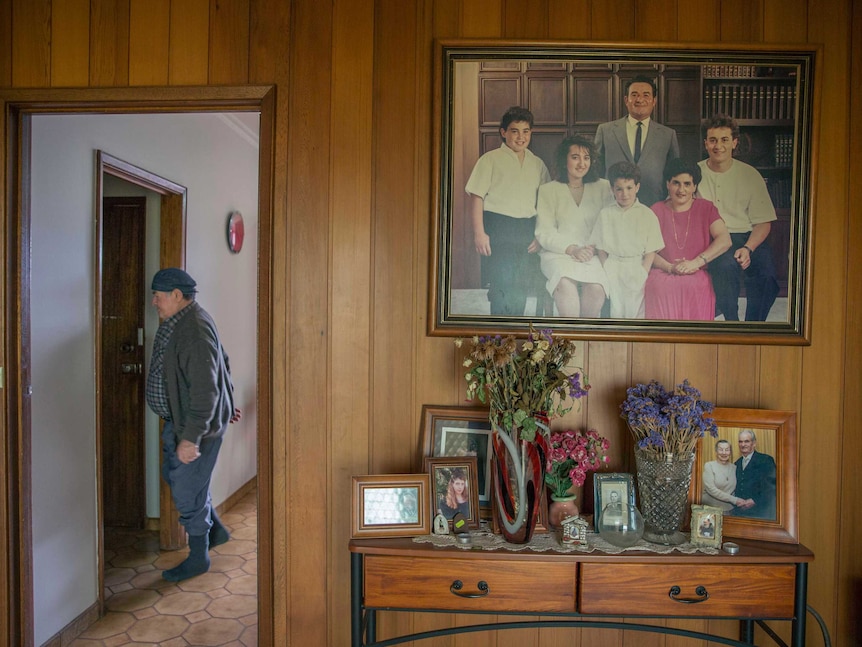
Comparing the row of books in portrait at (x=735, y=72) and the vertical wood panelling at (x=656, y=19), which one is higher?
the vertical wood panelling at (x=656, y=19)

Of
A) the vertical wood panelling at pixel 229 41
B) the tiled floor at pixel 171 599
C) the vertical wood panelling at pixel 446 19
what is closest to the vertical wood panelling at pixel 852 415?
the vertical wood panelling at pixel 446 19

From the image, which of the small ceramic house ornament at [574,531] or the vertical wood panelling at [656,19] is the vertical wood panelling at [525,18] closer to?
the vertical wood panelling at [656,19]

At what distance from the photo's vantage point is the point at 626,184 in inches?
75.3

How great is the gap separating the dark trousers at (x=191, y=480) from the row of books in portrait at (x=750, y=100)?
2836 millimetres

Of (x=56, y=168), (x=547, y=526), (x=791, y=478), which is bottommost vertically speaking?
(x=547, y=526)

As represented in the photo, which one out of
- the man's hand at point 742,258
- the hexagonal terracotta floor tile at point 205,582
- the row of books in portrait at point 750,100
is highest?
the row of books in portrait at point 750,100

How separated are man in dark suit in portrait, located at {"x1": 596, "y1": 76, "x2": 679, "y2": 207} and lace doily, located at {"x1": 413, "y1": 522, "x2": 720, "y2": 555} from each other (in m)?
1.08

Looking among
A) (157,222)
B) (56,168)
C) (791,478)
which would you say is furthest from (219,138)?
(791,478)

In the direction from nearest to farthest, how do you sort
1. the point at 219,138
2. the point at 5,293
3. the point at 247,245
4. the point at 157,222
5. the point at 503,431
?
the point at 503,431 < the point at 5,293 < the point at 157,222 < the point at 219,138 < the point at 247,245

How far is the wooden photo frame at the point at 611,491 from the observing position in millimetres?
1761

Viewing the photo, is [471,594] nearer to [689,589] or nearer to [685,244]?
[689,589]

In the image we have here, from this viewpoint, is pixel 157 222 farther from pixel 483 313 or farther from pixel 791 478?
pixel 791 478

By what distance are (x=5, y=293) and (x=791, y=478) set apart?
8.87 ft

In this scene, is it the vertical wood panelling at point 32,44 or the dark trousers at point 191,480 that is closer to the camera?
the vertical wood panelling at point 32,44
